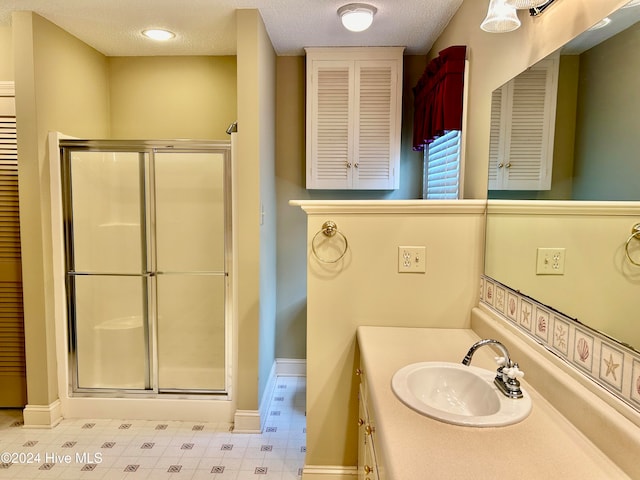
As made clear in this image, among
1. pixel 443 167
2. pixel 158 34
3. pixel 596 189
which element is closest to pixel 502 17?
pixel 596 189

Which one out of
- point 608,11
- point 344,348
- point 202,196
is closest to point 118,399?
point 202,196

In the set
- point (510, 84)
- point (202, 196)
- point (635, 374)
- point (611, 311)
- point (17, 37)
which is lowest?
point (635, 374)

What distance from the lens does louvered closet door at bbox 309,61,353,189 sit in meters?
2.89

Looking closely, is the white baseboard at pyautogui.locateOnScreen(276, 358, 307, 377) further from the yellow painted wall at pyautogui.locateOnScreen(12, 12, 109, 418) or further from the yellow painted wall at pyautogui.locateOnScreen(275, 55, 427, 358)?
the yellow painted wall at pyautogui.locateOnScreen(12, 12, 109, 418)

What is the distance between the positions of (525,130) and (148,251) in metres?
2.25

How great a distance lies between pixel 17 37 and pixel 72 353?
192cm

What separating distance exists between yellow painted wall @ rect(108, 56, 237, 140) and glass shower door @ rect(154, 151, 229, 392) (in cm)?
64

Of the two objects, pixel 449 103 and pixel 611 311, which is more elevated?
pixel 449 103

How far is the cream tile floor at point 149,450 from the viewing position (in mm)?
2029

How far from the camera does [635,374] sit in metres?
0.87

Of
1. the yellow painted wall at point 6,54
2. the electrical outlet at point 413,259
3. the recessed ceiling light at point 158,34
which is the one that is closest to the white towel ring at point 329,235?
the electrical outlet at point 413,259

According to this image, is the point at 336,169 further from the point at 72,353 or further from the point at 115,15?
the point at 72,353

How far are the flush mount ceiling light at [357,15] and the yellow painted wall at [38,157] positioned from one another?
179cm

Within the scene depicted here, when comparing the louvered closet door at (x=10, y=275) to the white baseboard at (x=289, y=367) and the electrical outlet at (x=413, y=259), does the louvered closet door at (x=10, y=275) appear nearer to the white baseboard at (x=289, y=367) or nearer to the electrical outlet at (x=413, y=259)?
the white baseboard at (x=289, y=367)
